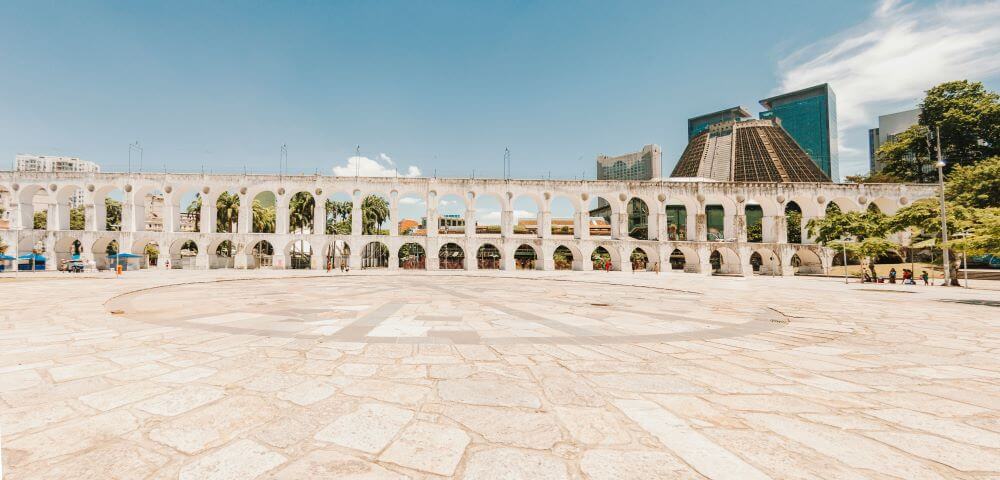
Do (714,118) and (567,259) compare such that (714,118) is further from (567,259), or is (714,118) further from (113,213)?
(113,213)

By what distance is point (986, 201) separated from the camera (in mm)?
31672

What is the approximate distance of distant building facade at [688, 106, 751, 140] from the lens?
156 metres

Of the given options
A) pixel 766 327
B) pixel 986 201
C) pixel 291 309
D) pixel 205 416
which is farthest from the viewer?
pixel 986 201

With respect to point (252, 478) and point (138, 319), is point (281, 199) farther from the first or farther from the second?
point (252, 478)

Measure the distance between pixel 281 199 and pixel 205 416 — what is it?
41848 mm

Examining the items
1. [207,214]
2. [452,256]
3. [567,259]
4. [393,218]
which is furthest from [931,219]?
[207,214]

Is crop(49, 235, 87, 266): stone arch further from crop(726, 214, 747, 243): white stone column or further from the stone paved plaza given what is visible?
crop(726, 214, 747, 243): white stone column

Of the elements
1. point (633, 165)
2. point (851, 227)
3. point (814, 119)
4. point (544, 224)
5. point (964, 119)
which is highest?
point (814, 119)

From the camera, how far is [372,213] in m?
56.8

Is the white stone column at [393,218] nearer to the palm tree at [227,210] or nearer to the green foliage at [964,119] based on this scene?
the palm tree at [227,210]

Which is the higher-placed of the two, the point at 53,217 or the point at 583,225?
the point at 53,217

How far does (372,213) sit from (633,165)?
12233 centimetres

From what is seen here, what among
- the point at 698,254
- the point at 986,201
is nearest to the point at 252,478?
the point at 698,254

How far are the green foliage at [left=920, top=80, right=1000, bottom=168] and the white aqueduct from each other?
28.3 ft
